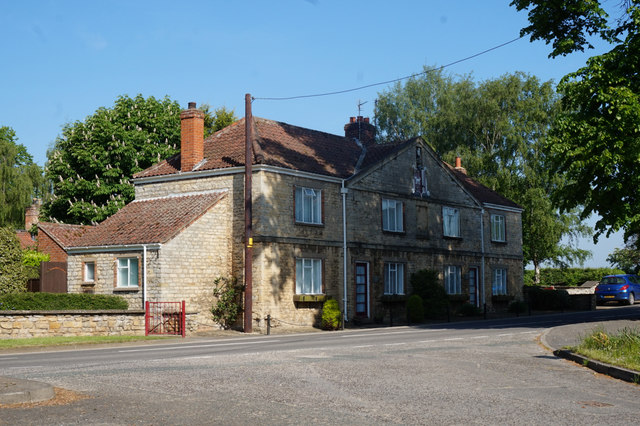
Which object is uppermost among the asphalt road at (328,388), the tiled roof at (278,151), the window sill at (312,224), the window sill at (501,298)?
the tiled roof at (278,151)

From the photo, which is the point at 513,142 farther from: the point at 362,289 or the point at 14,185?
the point at 14,185

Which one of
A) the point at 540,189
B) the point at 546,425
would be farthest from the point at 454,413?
the point at 540,189

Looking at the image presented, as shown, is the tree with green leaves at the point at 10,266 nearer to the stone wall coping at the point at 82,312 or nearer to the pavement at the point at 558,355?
the stone wall coping at the point at 82,312

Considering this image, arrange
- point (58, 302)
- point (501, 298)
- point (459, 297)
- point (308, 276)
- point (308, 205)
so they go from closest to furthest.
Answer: point (58, 302) → point (308, 276) → point (308, 205) → point (459, 297) → point (501, 298)

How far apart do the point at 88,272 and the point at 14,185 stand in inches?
1361

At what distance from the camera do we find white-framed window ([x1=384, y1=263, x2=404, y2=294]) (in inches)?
1480

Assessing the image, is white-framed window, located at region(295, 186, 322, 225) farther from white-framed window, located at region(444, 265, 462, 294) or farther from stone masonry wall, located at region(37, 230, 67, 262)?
stone masonry wall, located at region(37, 230, 67, 262)

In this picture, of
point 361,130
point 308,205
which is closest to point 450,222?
point 361,130

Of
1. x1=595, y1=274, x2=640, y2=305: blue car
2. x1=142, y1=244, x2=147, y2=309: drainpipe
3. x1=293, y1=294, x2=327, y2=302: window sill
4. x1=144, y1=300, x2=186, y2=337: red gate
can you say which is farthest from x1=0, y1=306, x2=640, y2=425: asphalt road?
x1=595, y1=274, x2=640, y2=305: blue car

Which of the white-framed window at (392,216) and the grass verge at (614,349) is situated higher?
the white-framed window at (392,216)

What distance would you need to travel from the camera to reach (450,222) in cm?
4291

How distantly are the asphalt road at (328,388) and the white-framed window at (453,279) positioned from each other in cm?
2319

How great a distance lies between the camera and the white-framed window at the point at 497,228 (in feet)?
154

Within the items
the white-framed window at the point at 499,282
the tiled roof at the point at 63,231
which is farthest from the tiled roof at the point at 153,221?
the white-framed window at the point at 499,282
